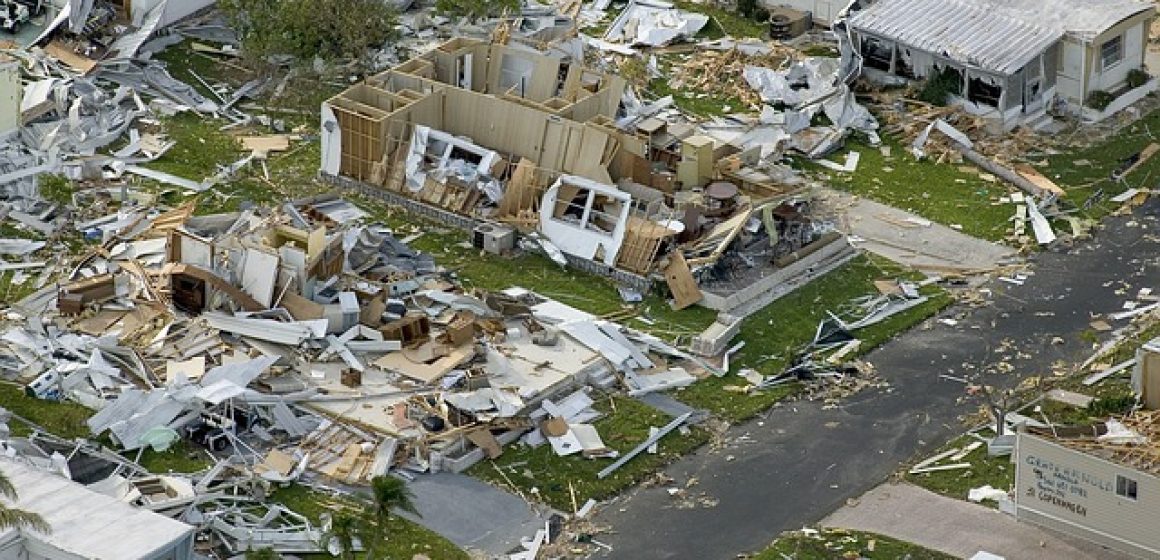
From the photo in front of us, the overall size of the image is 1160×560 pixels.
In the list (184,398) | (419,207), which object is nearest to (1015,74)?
(419,207)

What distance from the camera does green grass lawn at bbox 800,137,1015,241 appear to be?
44.4 meters

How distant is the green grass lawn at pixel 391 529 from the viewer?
3303cm

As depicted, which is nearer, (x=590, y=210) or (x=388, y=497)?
(x=388, y=497)

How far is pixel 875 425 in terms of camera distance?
1453 inches

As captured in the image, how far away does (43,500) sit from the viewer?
103 feet

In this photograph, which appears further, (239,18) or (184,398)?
(239,18)

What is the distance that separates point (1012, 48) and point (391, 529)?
66.5ft

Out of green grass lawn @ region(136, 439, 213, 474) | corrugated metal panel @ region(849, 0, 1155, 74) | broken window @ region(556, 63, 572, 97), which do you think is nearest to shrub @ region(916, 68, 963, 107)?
corrugated metal panel @ region(849, 0, 1155, 74)

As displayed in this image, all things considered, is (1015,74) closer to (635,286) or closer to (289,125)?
(635,286)

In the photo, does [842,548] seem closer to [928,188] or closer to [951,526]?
[951,526]

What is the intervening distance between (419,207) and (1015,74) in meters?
12.8

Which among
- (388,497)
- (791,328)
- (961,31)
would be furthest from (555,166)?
(388,497)

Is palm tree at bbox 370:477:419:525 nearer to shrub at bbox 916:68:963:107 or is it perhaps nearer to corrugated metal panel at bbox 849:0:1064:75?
shrub at bbox 916:68:963:107

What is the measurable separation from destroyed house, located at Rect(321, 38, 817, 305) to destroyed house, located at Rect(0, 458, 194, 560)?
1229cm
